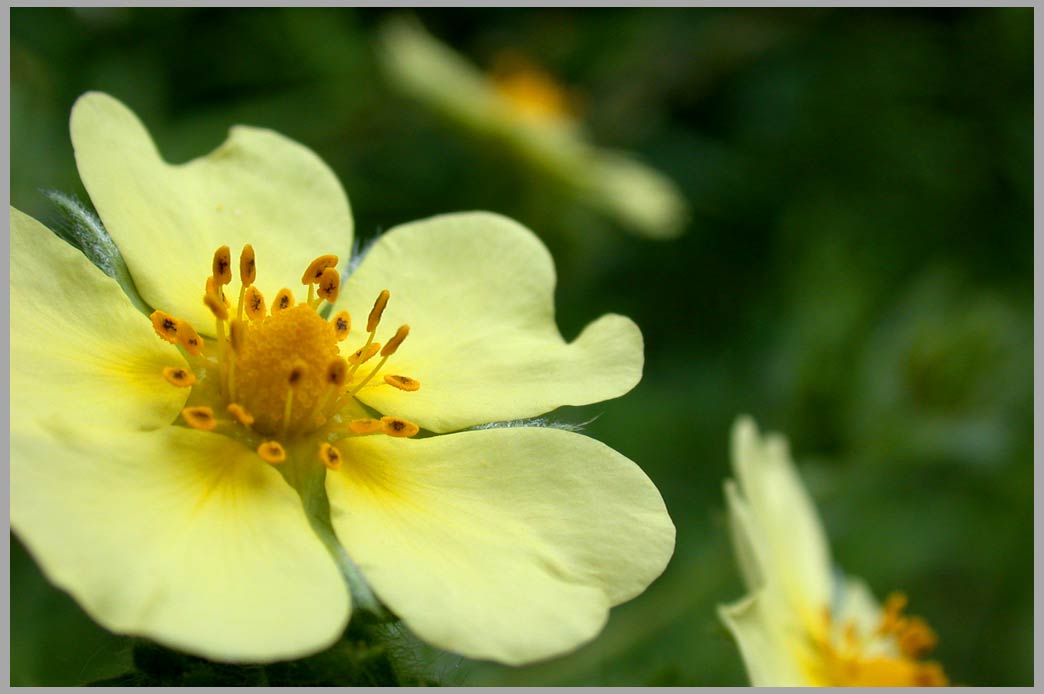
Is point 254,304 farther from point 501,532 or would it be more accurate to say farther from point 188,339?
point 501,532

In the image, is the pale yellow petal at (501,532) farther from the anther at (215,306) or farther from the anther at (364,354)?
the anther at (215,306)

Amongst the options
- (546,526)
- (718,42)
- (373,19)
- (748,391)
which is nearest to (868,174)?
(718,42)

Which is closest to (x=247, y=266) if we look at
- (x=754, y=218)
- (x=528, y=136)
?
(x=528, y=136)

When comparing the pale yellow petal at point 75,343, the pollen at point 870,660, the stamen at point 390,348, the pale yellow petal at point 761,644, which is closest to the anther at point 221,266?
the pale yellow petal at point 75,343

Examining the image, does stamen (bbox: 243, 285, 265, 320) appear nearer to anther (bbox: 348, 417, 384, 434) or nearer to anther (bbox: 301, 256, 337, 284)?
anther (bbox: 301, 256, 337, 284)

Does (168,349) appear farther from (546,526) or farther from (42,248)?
(546,526)

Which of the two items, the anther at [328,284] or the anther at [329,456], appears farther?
the anther at [328,284]
